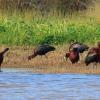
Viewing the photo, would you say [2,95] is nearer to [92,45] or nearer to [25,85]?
[25,85]

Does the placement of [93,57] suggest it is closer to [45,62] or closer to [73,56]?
[73,56]

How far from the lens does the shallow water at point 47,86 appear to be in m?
12.5

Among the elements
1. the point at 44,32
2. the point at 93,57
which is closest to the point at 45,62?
the point at 93,57

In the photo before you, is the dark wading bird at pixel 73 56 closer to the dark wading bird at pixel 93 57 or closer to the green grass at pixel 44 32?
the dark wading bird at pixel 93 57

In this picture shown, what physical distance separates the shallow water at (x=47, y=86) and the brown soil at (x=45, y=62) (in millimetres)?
876

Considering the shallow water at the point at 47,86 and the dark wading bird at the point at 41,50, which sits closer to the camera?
the shallow water at the point at 47,86

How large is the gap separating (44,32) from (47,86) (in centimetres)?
759

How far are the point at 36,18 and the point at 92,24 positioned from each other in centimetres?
202

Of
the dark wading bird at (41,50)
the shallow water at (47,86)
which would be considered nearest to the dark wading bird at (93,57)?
the dark wading bird at (41,50)

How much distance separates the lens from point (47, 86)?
13.9m

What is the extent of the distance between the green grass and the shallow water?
4.53m

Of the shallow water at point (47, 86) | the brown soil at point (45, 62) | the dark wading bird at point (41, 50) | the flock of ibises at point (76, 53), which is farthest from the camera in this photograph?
the dark wading bird at point (41, 50)

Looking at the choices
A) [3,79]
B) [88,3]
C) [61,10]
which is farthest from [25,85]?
[88,3]

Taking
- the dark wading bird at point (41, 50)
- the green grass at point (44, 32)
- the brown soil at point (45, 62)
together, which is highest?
the green grass at point (44, 32)
